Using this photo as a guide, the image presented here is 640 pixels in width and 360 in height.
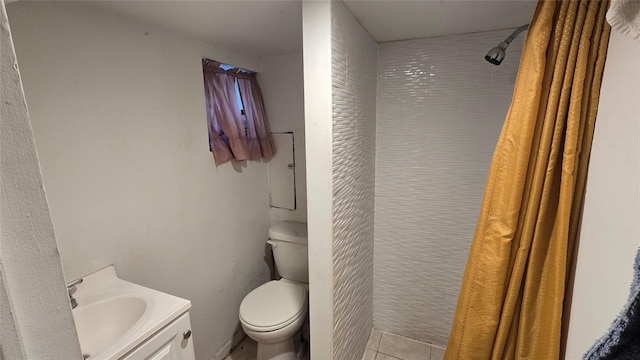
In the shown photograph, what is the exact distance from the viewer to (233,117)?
6.07ft

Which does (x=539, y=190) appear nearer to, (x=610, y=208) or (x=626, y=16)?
(x=610, y=208)

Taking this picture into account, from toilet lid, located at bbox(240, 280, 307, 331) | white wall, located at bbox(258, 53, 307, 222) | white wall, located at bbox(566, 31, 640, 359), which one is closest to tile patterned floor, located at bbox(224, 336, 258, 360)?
toilet lid, located at bbox(240, 280, 307, 331)

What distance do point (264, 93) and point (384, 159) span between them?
103 centimetres

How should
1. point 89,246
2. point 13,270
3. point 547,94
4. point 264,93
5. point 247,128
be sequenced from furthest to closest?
point 264,93
point 247,128
point 89,246
point 547,94
point 13,270

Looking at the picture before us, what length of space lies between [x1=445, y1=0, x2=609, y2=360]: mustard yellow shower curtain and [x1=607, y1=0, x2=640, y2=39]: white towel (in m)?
0.50

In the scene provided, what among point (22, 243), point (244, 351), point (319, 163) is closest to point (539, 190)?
point (319, 163)

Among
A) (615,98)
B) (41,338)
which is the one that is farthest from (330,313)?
(615,98)

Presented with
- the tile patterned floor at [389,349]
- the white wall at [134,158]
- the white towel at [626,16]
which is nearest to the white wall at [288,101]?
the white wall at [134,158]

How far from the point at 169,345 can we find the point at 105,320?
29cm

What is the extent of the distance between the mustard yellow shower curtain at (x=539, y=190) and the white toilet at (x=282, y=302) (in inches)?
37.8

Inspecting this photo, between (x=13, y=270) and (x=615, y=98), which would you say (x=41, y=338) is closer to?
(x=13, y=270)

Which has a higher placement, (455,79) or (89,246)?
(455,79)

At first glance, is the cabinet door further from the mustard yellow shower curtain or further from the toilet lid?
the mustard yellow shower curtain

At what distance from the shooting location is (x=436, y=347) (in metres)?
1.85
